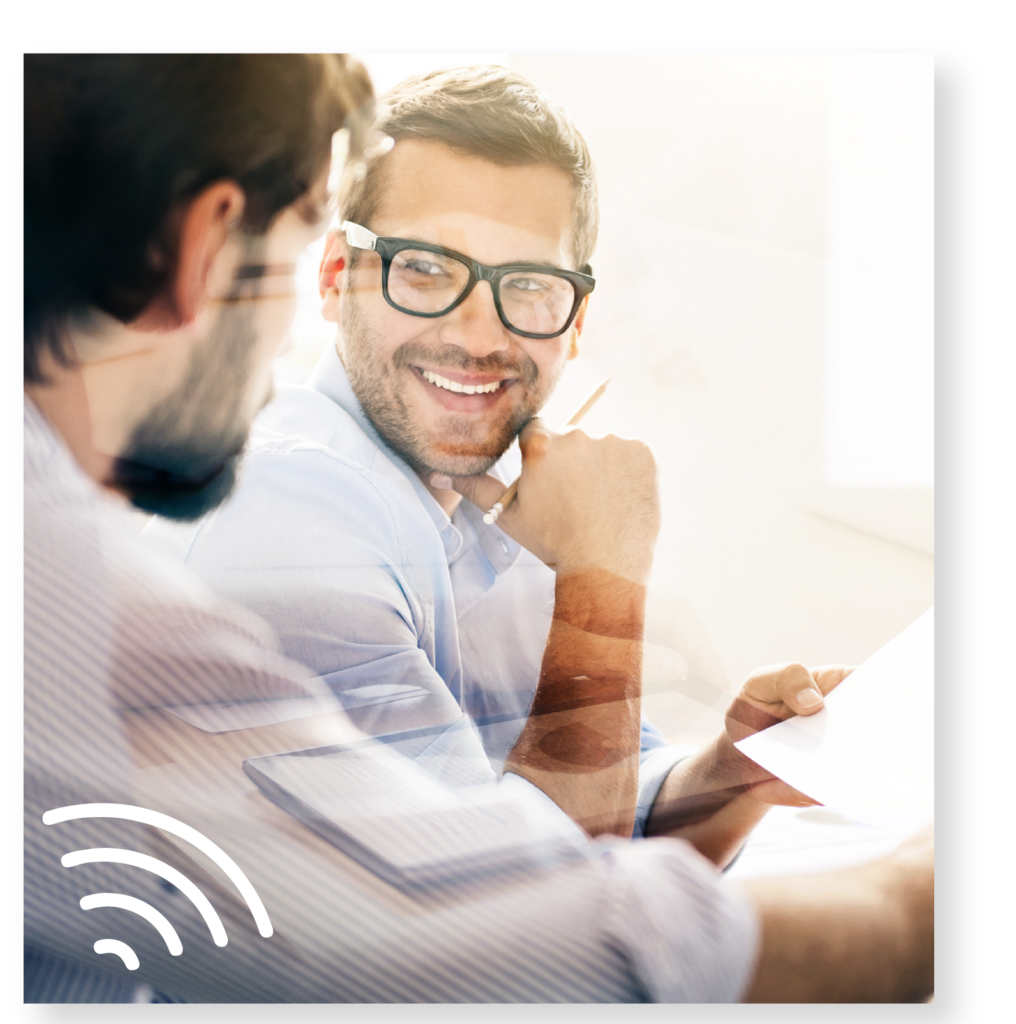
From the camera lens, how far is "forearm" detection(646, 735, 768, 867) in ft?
3.03

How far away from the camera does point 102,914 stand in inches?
29.1

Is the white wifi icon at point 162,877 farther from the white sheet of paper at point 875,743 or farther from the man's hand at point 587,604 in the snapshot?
the white sheet of paper at point 875,743

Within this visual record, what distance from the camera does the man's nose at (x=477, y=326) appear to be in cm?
86

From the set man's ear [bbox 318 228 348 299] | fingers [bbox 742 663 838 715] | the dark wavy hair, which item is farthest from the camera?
fingers [bbox 742 663 838 715]

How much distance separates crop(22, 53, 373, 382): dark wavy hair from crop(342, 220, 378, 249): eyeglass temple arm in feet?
0.35

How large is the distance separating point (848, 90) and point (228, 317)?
2.42ft

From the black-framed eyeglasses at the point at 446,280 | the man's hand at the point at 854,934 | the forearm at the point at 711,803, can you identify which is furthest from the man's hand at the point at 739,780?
the black-framed eyeglasses at the point at 446,280

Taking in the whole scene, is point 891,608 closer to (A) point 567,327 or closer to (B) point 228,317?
(A) point 567,327

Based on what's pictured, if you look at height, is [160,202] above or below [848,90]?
below

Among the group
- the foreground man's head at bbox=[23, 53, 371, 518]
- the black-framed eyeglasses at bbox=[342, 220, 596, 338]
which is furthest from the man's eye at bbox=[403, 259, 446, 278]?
the foreground man's head at bbox=[23, 53, 371, 518]

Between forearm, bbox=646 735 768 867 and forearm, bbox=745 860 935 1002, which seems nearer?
forearm, bbox=745 860 935 1002

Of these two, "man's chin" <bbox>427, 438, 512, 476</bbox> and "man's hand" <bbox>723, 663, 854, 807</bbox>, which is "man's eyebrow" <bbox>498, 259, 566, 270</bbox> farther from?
"man's hand" <bbox>723, 663, 854, 807</bbox>

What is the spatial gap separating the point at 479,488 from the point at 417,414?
0.44 feet
